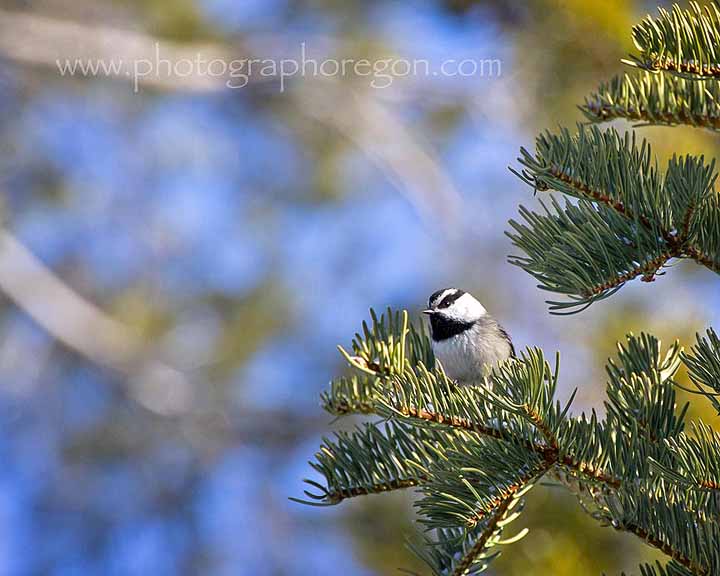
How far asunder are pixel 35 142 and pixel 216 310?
1.94m

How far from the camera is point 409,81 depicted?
5992 mm

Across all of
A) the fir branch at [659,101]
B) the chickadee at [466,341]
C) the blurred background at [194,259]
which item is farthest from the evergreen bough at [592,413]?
the blurred background at [194,259]

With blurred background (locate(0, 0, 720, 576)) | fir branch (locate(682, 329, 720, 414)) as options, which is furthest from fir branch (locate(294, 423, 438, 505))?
blurred background (locate(0, 0, 720, 576))

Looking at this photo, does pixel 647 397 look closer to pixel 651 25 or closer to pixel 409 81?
pixel 651 25

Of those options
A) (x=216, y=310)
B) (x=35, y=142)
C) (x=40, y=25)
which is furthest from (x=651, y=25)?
(x=35, y=142)

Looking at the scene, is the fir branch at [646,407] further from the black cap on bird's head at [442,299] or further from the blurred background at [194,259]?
the blurred background at [194,259]

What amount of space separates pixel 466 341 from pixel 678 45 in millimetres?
1210

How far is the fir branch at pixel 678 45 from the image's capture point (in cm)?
107

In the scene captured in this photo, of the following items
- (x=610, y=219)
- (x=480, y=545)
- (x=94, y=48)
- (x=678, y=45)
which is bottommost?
(x=480, y=545)

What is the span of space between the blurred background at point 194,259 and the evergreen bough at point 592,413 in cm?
387

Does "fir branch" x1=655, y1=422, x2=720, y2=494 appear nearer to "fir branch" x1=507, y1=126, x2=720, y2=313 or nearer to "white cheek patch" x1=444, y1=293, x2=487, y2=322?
"fir branch" x1=507, y1=126, x2=720, y2=313

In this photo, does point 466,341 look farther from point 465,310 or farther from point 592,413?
point 592,413

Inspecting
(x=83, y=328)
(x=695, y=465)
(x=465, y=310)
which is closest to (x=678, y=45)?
(x=695, y=465)

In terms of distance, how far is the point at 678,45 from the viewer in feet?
3.52
